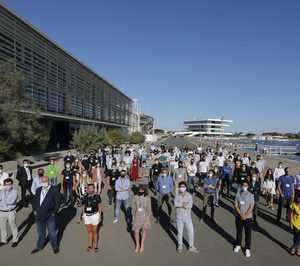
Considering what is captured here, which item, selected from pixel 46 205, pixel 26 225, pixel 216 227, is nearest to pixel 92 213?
pixel 46 205

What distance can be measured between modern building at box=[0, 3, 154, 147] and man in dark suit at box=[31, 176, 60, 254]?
17.0 m

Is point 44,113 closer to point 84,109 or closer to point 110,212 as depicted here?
point 84,109

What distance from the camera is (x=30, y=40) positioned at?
25.2 metres

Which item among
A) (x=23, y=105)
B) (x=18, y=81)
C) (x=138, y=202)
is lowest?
(x=138, y=202)

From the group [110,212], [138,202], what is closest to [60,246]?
[138,202]

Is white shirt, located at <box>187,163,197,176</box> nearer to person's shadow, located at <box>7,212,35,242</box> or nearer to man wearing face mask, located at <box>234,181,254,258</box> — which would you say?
man wearing face mask, located at <box>234,181,254,258</box>

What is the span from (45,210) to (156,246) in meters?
2.55

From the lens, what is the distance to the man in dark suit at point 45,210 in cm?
614

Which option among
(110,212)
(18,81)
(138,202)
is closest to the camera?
(138,202)

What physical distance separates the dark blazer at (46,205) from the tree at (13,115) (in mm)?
13061

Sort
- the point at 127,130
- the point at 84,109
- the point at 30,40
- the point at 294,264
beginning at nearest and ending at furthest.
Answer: the point at 294,264 → the point at 30,40 → the point at 84,109 → the point at 127,130

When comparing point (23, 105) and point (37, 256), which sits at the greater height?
point (23, 105)

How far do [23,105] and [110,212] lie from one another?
43.1 feet

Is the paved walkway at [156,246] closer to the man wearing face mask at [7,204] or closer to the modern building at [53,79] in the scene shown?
the man wearing face mask at [7,204]
